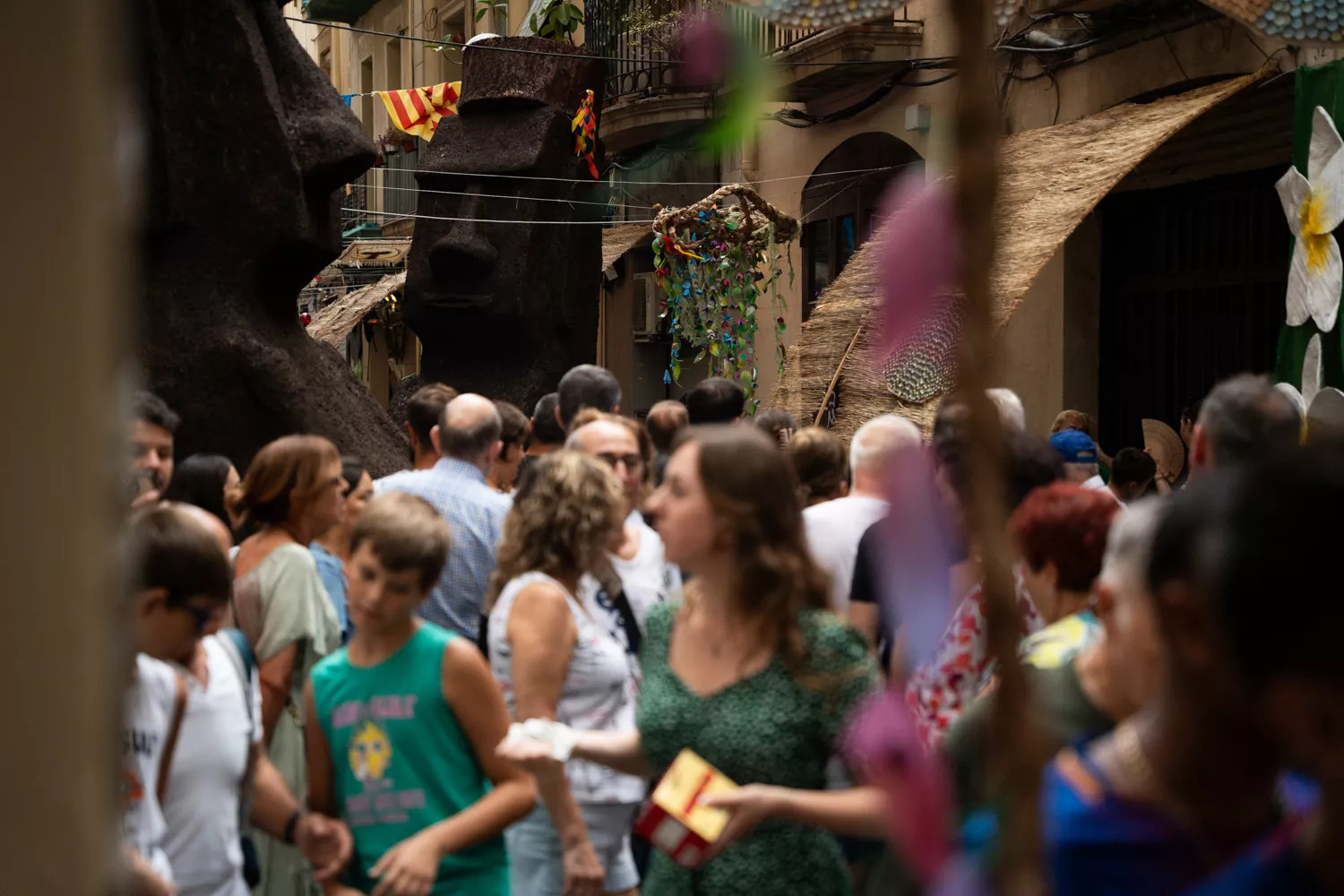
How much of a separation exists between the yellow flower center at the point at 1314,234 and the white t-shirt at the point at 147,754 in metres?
6.14

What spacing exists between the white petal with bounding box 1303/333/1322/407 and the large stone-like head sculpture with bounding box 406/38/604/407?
564cm

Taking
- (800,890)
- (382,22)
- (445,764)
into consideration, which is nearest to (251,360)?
(445,764)

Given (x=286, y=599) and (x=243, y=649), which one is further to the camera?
(x=286, y=599)

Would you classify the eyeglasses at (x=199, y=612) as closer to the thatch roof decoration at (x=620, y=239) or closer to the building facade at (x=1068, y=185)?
the building facade at (x=1068, y=185)

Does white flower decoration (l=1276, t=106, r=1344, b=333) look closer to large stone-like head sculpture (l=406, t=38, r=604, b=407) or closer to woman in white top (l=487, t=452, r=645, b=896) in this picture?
woman in white top (l=487, t=452, r=645, b=896)

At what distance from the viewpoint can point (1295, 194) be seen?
24.8 feet

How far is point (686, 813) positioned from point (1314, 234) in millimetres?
6022

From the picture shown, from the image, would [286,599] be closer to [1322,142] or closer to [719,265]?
[1322,142]

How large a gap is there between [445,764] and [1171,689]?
Result: 1724 mm

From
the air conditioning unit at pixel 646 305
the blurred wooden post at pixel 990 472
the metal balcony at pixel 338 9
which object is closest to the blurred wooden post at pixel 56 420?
the blurred wooden post at pixel 990 472

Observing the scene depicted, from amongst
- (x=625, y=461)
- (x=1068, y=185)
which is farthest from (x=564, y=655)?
(x=1068, y=185)

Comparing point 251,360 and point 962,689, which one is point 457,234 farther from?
point 962,689

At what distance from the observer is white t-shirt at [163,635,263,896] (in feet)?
8.68

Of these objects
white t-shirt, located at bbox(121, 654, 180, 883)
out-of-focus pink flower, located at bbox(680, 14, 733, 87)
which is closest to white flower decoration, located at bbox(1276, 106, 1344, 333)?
out-of-focus pink flower, located at bbox(680, 14, 733, 87)
